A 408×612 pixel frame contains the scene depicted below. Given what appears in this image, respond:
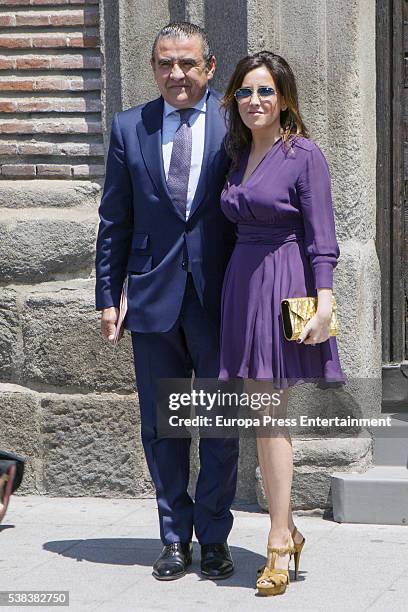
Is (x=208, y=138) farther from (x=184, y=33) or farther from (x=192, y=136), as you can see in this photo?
(x=184, y=33)

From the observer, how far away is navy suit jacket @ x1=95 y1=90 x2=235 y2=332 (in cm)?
466

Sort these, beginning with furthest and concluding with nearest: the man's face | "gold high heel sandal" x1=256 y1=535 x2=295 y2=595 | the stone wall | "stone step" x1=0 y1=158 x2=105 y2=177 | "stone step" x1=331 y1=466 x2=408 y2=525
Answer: "stone step" x1=0 y1=158 x2=105 y2=177, the stone wall, "stone step" x1=331 y1=466 x2=408 y2=525, the man's face, "gold high heel sandal" x1=256 y1=535 x2=295 y2=595

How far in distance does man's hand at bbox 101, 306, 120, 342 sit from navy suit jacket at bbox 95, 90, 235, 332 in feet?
0.07

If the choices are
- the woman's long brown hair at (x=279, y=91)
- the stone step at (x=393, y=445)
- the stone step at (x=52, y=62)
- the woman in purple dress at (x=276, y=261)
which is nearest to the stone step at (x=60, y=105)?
the stone step at (x=52, y=62)

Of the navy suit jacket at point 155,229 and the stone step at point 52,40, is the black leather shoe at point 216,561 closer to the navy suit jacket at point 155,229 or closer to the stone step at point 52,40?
the navy suit jacket at point 155,229

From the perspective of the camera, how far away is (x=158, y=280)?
467 centimetres

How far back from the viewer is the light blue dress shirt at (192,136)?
470 cm

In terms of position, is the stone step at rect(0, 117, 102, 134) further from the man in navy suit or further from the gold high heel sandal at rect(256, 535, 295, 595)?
the gold high heel sandal at rect(256, 535, 295, 595)

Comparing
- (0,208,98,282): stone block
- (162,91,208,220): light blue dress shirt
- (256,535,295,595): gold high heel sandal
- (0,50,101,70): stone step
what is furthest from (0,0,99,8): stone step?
(256,535,295,595): gold high heel sandal

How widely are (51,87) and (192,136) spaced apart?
1449mm

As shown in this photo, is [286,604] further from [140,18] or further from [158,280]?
[140,18]

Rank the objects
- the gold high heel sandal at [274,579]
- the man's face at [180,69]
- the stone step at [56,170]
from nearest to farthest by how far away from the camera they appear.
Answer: the gold high heel sandal at [274,579] → the man's face at [180,69] → the stone step at [56,170]

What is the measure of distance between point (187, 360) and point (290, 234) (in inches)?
26.5

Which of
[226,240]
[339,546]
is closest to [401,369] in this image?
[339,546]
